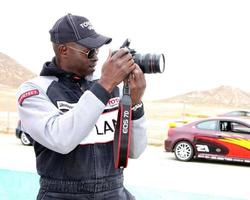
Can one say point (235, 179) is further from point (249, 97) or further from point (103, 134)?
point (249, 97)

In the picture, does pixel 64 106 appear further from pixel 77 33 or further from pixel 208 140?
pixel 208 140

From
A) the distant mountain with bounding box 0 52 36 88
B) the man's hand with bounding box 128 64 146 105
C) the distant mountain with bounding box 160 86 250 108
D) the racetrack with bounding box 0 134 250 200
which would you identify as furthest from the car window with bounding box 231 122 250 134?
the distant mountain with bounding box 0 52 36 88

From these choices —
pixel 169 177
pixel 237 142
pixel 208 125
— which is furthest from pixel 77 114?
pixel 208 125

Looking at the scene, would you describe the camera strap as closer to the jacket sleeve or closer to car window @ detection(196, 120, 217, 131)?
the jacket sleeve

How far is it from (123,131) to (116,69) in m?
0.27

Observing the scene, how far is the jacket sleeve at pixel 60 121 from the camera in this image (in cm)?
202

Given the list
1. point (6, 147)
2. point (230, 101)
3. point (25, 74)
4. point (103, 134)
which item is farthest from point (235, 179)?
point (25, 74)

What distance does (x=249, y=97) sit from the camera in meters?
88.0

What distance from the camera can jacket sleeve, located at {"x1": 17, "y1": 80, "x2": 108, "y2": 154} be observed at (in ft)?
6.64

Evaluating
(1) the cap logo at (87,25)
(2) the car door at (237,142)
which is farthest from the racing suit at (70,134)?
(2) the car door at (237,142)

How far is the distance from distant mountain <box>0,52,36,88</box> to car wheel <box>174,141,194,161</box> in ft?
235

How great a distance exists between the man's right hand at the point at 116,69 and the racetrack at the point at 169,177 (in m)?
5.88

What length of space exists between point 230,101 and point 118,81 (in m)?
87.2

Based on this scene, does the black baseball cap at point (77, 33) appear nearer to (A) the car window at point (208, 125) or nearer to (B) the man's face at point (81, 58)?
(B) the man's face at point (81, 58)
